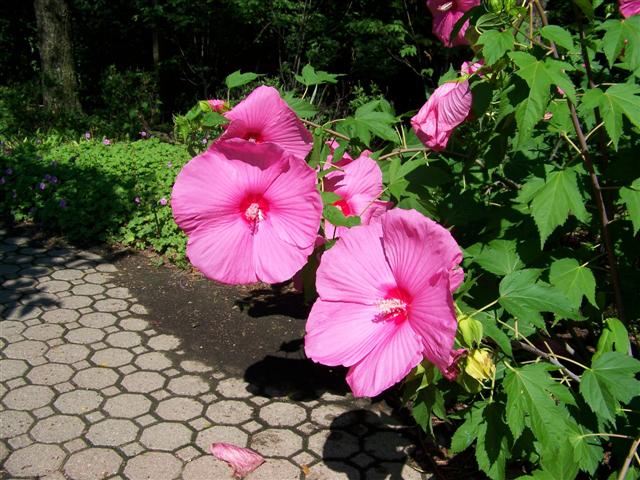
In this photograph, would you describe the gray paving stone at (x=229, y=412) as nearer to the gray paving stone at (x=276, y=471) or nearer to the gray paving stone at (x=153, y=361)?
the gray paving stone at (x=276, y=471)

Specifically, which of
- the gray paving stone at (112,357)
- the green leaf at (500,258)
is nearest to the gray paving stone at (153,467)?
the gray paving stone at (112,357)

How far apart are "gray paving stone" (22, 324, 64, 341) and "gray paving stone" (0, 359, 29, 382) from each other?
305mm

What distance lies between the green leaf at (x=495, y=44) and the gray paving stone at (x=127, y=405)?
2.46 meters

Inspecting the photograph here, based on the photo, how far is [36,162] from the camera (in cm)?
678

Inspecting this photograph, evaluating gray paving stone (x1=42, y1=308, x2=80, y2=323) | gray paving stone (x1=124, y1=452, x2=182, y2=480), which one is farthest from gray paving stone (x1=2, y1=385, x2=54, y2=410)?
gray paving stone (x1=42, y1=308, x2=80, y2=323)

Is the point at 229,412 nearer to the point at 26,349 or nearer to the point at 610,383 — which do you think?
the point at 26,349

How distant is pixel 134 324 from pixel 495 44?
10.6 feet

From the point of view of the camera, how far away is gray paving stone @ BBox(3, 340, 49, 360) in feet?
12.4

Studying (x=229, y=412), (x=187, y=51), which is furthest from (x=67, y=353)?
(x=187, y=51)

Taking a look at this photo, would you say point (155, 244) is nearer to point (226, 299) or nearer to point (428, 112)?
point (226, 299)

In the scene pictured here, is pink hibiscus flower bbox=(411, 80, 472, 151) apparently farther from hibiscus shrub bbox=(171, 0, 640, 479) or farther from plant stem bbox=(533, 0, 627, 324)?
plant stem bbox=(533, 0, 627, 324)

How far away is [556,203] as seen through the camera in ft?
5.77

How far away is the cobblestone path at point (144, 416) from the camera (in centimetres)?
289

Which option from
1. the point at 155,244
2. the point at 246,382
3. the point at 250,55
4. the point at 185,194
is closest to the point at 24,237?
the point at 155,244
